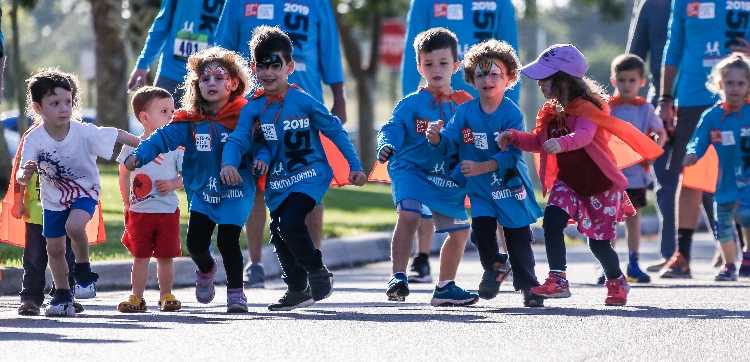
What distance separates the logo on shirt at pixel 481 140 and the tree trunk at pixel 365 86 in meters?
20.0

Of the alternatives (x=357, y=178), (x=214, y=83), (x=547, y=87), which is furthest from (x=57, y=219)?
(x=547, y=87)

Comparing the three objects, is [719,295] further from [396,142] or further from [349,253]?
[349,253]

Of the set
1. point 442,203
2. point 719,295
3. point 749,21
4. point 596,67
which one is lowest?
point 719,295

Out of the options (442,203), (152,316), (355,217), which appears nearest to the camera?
(152,316)

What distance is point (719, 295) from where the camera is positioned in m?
8.39

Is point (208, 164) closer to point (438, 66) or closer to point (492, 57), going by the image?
point (438, 66)

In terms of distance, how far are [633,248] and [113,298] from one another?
348 centimetres

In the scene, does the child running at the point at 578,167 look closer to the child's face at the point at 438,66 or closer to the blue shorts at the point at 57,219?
the child's face at the point at 438,66

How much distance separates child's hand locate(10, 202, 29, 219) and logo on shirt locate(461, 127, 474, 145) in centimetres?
231

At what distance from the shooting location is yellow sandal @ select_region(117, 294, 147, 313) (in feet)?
25.2

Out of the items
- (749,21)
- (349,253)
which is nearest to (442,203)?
(749,21)

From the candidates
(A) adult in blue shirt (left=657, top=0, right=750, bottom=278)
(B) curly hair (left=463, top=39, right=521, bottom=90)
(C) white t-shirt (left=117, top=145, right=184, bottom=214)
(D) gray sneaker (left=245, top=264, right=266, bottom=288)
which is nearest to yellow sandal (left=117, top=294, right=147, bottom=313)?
(C) white t-shirt (left=117, top=145, right=184, bottom=214)

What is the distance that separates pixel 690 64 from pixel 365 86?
18.0 meters

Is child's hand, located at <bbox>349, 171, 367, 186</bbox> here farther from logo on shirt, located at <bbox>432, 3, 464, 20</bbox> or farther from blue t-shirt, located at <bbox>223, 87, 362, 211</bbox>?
logo on shirt, located at <bbox>432, 3, 464, 20</bbox>
